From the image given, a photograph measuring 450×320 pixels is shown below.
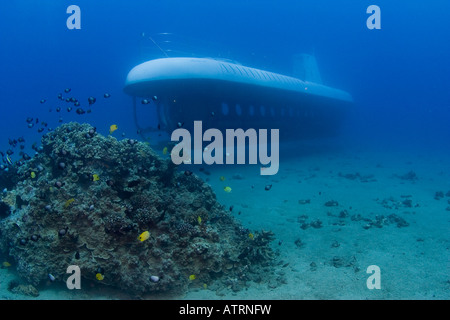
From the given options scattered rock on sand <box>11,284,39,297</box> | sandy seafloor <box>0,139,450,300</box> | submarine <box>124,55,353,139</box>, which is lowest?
scattered rock on sand <box>11,284,39,297</box>

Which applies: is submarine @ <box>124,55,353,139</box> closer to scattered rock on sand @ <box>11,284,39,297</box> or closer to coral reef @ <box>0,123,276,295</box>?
coral reef @ <box>0,123,276,295</box>

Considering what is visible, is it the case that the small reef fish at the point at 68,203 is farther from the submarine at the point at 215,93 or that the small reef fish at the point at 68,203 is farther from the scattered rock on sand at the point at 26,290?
the submarine at the point at 215,93

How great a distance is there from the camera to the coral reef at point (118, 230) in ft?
14.6

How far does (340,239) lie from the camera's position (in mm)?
6484

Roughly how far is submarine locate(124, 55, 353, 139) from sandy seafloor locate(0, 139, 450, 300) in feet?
10.2

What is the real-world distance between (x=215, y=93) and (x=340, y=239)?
341 inches

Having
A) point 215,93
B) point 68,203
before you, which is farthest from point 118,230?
point 215,93

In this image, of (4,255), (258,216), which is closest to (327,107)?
(258,216)

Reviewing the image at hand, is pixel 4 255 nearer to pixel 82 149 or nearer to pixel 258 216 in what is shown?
pixel 82 149

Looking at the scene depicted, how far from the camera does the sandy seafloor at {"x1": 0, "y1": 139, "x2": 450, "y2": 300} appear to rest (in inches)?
174

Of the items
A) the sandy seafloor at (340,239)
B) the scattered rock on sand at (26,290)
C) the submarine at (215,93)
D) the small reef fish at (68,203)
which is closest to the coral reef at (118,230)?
the small reef fish at (68,203)

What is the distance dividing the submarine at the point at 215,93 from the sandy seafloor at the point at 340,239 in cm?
312

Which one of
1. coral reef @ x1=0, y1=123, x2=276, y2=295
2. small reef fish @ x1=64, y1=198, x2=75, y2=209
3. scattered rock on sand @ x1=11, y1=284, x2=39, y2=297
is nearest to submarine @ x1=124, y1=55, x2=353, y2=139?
coral reef @ x1=0, y1=123, x2=276, y2=295

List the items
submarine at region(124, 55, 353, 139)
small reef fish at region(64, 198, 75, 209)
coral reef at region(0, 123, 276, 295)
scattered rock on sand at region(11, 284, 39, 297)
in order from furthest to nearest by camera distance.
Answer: submarine at region(124, 55, 353, 139)
small reef fish at region(64, 198, 75, 209)
coral reef at region(0, 123, 276, 295)
scattered rock on sand at region(11, 284, 39, 297)
